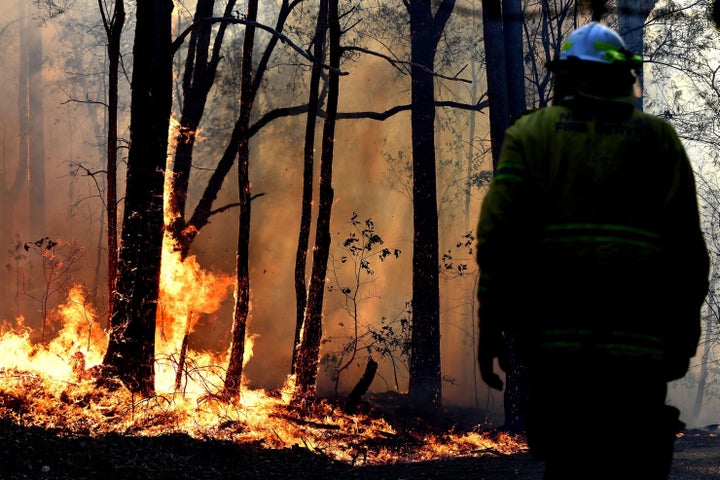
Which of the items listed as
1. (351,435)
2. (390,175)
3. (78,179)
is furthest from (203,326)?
(351,435)

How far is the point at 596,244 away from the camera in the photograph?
9.11ft

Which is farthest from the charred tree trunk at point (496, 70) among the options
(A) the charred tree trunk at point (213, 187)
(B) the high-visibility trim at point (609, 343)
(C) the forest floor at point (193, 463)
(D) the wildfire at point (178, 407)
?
(B) the high-visibility trim at point (609, 343)

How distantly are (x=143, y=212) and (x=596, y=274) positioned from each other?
884cm

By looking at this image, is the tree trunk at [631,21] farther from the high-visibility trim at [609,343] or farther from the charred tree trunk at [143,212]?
the high-visibility trim at [609,343]

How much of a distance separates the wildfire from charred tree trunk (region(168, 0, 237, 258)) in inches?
48.2

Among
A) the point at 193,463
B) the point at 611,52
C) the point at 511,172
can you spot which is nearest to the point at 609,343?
the point at 511,172

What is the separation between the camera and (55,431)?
7.84 meters

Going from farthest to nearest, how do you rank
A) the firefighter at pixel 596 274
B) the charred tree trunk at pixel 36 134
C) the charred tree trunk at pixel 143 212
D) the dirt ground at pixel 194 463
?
the charred tree trunk at pixel 36 134
the charred tree trunk at pixel 143 212
the dirt ground at pixel 194 463
the firefighter at pixel 596 274

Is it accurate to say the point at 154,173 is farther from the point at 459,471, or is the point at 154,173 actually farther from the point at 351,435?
the point at 459,471

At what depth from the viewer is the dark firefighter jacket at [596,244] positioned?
2762 mm

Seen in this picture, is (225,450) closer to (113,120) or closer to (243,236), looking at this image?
(243,236)

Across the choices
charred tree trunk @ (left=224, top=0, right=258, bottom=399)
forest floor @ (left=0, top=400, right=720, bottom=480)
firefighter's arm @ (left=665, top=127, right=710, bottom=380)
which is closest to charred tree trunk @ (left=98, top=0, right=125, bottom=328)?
charred tree trunk @ (left=224, top=0, right=258, bottom=399)

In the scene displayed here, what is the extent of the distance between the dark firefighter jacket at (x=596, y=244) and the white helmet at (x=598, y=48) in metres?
0.22

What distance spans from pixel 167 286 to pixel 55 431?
225 inches
